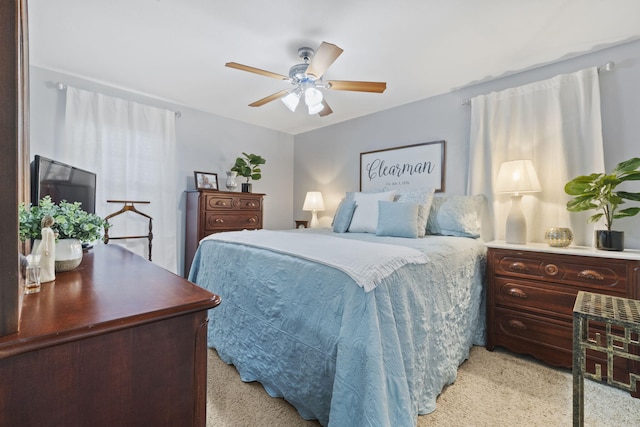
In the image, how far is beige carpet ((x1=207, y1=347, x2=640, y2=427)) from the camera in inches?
57.1

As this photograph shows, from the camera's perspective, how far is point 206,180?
3738mm

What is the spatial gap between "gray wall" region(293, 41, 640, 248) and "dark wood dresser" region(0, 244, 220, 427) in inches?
110

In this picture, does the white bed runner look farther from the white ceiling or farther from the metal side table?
the white ceiling

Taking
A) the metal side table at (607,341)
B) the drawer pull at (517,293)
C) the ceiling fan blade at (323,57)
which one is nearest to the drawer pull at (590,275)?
the drawer pull at (517,293)

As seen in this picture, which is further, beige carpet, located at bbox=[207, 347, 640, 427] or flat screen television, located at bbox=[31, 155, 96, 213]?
beige carpet, located at bbox=[207, 347, 640, 427]

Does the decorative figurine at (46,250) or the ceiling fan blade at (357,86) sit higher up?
the ceiling fan blade at (357,86)

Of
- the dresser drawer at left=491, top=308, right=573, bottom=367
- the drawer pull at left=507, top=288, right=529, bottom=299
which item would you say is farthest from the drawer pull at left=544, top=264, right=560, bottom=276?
the dresser drawer at left=491, top=308, right=573, bottom=367

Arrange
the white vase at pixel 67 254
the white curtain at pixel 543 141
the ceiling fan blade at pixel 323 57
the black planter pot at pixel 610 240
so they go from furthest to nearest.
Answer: the white curtain at pixel 543 141, the black planter pot at pixel 610 240, the ceiling fan blade at pixel 323 57, the white vase at pixel 67 254

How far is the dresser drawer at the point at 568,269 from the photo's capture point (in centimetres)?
176

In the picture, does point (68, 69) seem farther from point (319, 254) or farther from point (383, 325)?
point (383, 325)

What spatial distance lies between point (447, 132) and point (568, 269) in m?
1.69

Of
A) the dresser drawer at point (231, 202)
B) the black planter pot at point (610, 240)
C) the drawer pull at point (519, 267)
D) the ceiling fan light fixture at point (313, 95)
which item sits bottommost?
the drawer pull at point (519, 267)

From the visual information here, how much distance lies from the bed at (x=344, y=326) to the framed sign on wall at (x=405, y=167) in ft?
3.80

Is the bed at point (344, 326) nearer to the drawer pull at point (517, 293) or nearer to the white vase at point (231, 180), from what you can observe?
the drawer pull at point (517, 293)
